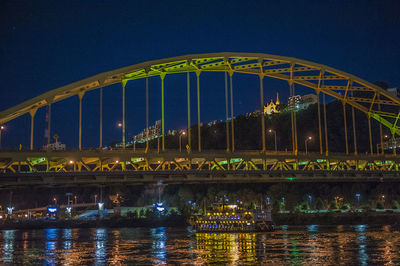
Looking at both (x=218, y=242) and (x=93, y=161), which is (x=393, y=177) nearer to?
(x=218, y=242)

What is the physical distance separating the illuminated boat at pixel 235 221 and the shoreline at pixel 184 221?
1463cm

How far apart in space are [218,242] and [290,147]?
83916mm

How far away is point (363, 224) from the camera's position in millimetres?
71938

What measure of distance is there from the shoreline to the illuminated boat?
14.6 m

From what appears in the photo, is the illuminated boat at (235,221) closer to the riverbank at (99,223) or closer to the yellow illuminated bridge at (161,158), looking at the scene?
the yellow illuminated bridge at (161,158)

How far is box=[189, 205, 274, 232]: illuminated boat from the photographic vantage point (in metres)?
61.7

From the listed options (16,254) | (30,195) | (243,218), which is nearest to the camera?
(16,254)

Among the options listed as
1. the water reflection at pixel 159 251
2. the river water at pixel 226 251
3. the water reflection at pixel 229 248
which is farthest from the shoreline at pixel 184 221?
the water reflection at pixel 159 251

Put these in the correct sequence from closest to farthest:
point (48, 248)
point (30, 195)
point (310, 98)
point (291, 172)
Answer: point (48, 248) < point (291, 172) < point (30, 195) < point (310, 98)

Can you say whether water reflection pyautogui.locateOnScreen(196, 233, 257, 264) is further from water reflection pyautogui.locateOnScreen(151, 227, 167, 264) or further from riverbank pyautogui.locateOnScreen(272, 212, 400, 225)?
riverbank pyautogui.locateOnScreen(272, 212, 400, 225)

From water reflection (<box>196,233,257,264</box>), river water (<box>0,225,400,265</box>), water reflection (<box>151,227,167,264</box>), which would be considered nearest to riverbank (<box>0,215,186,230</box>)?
water reflection (<box>196,233,257,264</box>)

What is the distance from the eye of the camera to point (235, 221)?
62750 mm

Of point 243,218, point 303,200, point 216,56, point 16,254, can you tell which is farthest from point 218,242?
point 303,200

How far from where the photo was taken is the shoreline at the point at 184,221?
239ft
